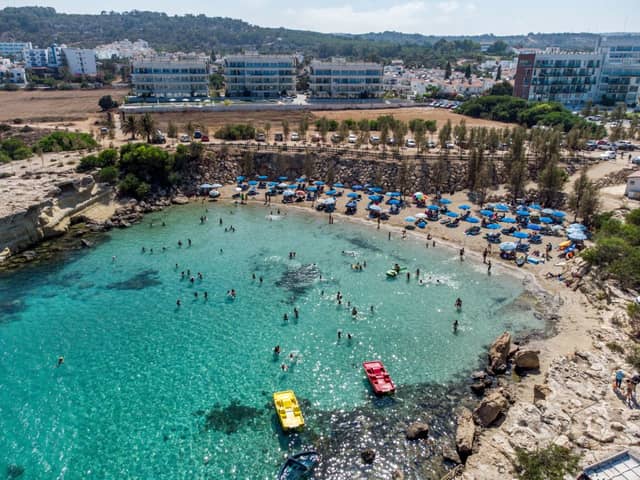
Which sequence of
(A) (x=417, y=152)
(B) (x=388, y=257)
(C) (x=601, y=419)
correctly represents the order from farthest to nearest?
(A) (x=417, y=152)
(B) (x=388, y=257)
(C) (x=601, y=419)

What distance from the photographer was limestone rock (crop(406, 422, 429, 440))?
29.6 metres

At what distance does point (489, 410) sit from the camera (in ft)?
99.2

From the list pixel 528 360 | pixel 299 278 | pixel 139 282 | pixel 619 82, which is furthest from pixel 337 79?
pixel 528 360

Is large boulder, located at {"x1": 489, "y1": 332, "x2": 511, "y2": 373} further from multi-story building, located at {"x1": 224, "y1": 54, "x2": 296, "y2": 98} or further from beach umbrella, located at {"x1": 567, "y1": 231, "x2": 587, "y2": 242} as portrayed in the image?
multi-story building, located at {"x1": 224, "y1": 54, "x2": 296, "y2": 98}

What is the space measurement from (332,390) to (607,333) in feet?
78.6

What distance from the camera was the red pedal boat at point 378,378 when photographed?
33.2 meters

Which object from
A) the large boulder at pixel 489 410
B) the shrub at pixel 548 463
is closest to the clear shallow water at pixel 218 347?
the large boulder at pixel 489 410

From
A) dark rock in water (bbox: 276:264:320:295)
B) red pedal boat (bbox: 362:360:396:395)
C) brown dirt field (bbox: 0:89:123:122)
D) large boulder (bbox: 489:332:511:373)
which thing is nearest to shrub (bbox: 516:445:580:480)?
red pedal boat (bbox: 362:360:396:395)

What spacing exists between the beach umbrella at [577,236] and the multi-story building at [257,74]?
108m

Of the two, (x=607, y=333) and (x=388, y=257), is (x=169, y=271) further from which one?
(x=607, y=333)

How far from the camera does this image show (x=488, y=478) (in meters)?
25.5

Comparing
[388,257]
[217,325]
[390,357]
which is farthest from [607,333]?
[217,325]

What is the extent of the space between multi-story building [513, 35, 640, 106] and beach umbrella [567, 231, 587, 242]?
9939 cm

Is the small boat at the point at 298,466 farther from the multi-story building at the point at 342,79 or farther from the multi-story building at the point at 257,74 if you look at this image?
the multi-story building at the point at 257,74
